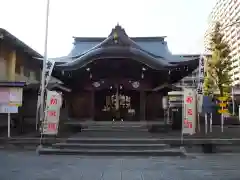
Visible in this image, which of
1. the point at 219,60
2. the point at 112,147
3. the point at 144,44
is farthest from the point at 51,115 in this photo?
the point at 219,60

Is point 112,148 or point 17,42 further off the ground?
point 17,42

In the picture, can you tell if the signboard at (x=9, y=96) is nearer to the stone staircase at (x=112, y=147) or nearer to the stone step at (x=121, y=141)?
the stone staircase at (x=112, y=147)

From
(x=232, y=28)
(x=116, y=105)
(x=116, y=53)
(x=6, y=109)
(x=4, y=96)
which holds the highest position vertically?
(x=232, y=28)

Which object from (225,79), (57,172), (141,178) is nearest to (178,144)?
(141,178)

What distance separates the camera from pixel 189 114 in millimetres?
11602

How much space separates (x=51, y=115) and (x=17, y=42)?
9.19m

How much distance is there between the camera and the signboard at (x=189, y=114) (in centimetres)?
1150

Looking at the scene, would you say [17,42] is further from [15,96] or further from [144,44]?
[144,44]

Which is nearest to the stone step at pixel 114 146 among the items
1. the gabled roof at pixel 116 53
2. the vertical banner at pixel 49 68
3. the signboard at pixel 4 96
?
the signboard at pixel 4 96

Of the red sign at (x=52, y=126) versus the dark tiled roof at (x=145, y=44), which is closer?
the red sign at (x=52, y=126)

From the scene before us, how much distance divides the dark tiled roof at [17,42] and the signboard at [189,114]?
11.7 metres

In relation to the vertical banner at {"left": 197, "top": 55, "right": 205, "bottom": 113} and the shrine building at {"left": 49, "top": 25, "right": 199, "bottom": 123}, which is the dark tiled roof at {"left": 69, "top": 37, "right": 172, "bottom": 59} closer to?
the shrine building at {"left": 49, "top": 25, "right": 199, "bottom": 123}

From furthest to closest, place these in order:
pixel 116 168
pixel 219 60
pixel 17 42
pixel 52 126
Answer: pixel 219 60 < pixel 17 42 < pixel 52 126 < pixel 116 168

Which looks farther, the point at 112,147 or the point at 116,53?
the point at 116,53
